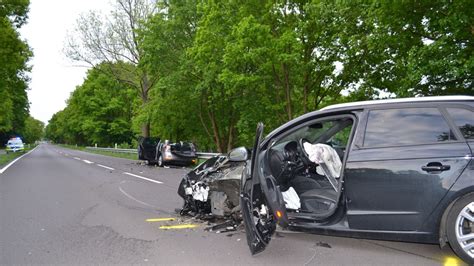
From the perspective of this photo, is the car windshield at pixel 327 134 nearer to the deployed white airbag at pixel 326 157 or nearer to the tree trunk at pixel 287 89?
A: the deployed white airbag at pixel 326 157

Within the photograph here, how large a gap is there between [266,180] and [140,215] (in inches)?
134

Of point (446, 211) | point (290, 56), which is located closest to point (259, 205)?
point (446, 211)

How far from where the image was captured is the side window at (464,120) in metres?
3.83

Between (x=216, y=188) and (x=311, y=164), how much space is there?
141 centimetres

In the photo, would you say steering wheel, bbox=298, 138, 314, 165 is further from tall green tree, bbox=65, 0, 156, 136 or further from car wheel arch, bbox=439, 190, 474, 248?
tall green tree, bbox=65, 0, 156, 136

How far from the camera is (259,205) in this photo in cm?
454

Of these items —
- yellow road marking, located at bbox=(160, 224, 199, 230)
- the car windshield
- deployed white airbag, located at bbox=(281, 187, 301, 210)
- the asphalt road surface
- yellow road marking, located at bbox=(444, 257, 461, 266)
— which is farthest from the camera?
yellow road marking, located at bbox=(160, 224, 199, 230)

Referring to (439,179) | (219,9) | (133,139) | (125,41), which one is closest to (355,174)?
(439,179)

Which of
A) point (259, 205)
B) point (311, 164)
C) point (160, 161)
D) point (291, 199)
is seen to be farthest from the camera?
point (160, 161)

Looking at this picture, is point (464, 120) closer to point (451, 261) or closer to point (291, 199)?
point (451, 261)

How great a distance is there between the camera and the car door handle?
376 cm

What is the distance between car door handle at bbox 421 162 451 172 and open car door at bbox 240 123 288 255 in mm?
1475

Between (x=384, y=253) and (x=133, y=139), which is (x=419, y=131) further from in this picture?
(x=133, y=139)

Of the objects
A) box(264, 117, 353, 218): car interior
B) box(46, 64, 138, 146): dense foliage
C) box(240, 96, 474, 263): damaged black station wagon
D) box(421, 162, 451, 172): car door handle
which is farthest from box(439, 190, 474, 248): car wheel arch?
box(46, 64, 138, 146): dense foliage
